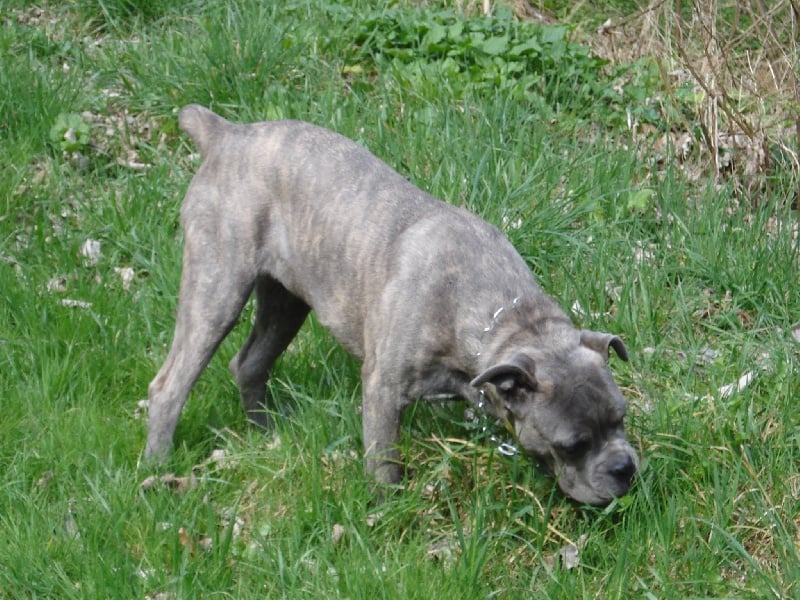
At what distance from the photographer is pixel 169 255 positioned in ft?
23.2

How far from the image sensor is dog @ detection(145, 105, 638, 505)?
4.80m

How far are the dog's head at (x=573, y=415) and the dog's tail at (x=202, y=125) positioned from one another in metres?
2.03

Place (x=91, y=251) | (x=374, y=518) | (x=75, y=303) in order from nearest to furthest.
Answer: (x=374, y=518) → (x=75, y=303) → (x=91, y=251)

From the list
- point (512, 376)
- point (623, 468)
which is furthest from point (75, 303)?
point (623, 468)

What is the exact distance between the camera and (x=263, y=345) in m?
6.18

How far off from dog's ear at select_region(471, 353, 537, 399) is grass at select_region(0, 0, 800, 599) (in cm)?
44

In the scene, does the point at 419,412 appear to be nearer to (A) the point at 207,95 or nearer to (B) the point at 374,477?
(B) the point at 374,477

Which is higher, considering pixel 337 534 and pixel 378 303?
pixel 378 303

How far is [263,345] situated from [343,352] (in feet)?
1.38

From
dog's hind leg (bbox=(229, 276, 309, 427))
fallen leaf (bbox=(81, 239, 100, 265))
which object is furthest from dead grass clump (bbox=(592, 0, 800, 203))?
fallen leaf (bbox=(81, 239, 100, 265))

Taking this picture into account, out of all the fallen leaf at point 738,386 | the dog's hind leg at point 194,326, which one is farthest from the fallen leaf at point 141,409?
the fallen leaf at point 738,386

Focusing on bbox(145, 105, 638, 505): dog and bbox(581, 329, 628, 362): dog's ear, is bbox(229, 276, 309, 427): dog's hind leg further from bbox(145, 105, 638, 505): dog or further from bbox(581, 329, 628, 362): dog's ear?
bbox(581, 329, 628, 362): dog's ear

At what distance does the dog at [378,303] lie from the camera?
15.8ft

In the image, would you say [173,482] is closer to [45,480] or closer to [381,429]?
[45,480]
